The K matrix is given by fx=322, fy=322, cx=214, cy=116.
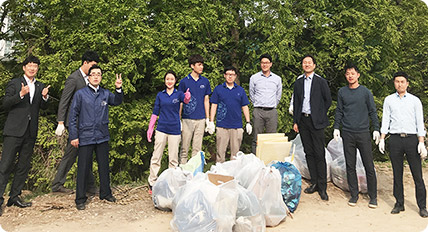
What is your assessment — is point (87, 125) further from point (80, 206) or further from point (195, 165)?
point (195, 165)

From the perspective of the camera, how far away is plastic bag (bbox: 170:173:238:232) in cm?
316

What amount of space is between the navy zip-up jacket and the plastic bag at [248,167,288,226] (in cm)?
205

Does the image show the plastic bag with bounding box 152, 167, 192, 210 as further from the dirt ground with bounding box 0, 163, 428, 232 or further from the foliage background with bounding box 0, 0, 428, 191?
the foliage background with bounding box 0, 0, 428, 191

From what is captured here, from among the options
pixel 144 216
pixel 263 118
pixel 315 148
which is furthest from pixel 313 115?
pixel 144 216

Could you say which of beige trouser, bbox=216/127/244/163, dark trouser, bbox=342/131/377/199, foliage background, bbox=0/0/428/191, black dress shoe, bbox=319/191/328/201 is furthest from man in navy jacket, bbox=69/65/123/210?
foliage background, bbox=0/0/428/191

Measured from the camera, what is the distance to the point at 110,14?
793 cm

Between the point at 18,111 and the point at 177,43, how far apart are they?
492cm

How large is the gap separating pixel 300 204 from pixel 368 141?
1.27 metres

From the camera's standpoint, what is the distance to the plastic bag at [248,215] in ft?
10.9

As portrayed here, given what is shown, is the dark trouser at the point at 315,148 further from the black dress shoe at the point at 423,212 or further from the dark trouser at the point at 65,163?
the dark trouser at the point at 65,163

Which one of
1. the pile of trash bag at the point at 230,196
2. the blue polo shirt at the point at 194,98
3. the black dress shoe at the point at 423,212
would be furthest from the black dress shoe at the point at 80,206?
the black dress shoe at the point at 423,212

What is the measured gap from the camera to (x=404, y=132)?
4.08 meters

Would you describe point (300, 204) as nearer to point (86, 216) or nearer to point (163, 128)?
point (163, 128)

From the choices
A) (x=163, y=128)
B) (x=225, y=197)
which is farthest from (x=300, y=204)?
(x=163, y=128)
